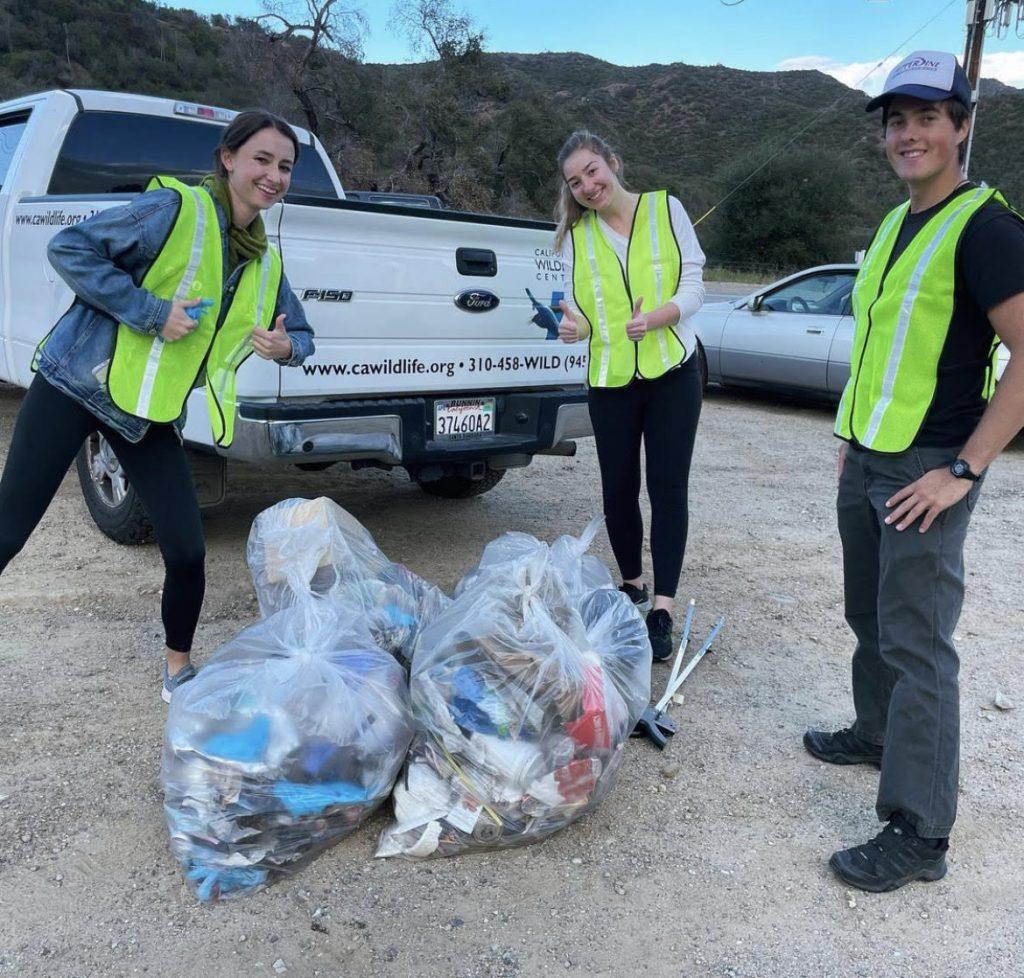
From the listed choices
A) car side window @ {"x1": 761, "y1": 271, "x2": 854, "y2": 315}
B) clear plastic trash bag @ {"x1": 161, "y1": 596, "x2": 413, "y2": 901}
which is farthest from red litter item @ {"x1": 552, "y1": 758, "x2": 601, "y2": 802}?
car side window @ {"x1": 761, "y1": 271, "x2": 854, "y2": 315}

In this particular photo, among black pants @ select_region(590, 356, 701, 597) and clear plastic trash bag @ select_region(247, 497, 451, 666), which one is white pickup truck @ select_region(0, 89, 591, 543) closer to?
clear plastic trash bag @ select_region(247, 497, 451, 666)

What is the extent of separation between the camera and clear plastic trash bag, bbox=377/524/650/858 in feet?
7.81

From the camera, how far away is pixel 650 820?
2.64 metres

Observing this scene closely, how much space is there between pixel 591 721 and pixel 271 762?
2.64 ft

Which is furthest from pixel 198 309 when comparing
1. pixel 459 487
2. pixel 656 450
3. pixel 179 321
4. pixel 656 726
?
pixel 459 487

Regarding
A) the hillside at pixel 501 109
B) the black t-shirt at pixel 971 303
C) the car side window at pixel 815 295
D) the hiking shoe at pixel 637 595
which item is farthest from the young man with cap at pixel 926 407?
the hillside at pixel 501 109

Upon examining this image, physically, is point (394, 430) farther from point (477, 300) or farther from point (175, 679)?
point (175, 679)

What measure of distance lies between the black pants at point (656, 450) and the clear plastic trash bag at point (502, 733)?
3.78 feet

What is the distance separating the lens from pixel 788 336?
880 centimetres

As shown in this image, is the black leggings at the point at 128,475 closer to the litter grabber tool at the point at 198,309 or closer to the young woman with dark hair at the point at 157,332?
the young woman with dark hair at the point at 157,332

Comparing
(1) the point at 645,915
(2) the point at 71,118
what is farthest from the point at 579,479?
(1) the point at 645,915

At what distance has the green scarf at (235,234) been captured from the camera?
8.92 feet

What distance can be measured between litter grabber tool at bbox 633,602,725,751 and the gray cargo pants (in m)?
0.75

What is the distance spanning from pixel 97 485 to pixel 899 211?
361 cm
